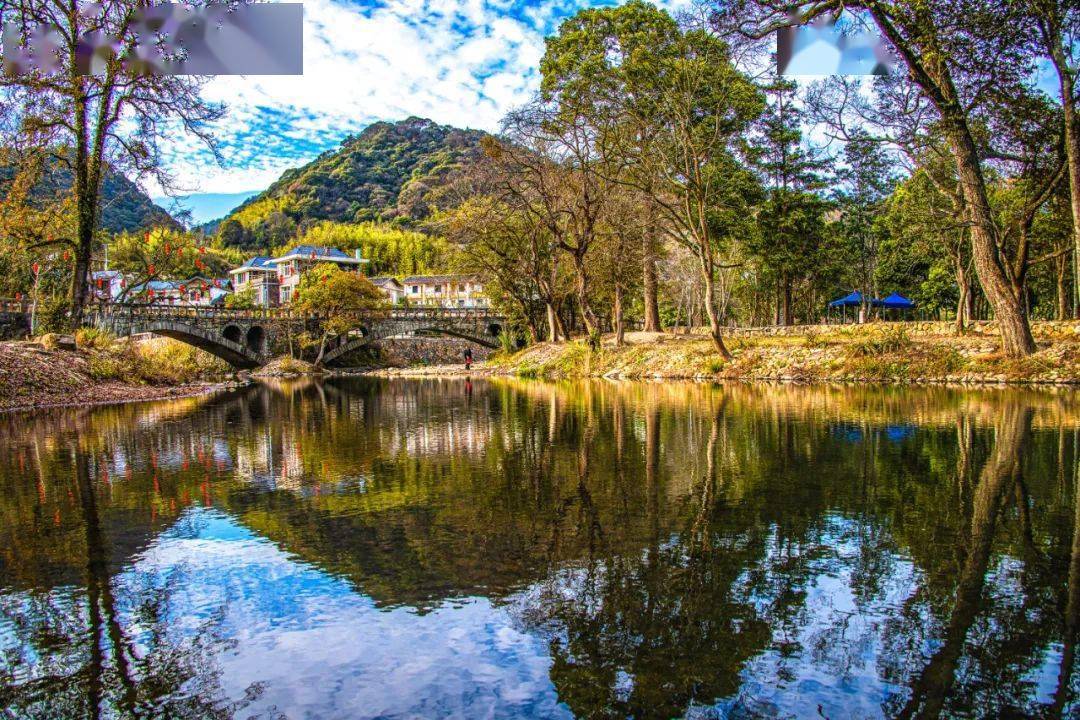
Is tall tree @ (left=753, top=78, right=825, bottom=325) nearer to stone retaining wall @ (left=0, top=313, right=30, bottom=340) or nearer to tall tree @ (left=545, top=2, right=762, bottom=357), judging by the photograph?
tall tree @ (left=545, top=2, right=762, bottom=357)

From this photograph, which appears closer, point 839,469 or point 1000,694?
point 1000,694

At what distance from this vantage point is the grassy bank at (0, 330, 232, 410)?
842 inches

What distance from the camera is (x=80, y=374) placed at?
23812mm

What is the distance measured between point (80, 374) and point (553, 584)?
2426 centimetres

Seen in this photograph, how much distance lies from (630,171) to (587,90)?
4.83 metres

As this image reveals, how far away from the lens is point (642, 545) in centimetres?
566

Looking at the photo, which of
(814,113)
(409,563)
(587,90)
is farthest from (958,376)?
(409,563)

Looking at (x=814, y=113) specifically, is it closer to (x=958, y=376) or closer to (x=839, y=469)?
(x=958, y=376)

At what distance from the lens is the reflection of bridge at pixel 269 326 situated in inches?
2264

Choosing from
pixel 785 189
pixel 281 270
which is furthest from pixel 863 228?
pixel 281 270

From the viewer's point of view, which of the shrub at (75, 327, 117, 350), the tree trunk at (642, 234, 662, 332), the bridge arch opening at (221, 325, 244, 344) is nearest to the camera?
the shrub at (75, 327, 117, 350)

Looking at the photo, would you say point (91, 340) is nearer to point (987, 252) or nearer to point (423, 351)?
point (987, 252)

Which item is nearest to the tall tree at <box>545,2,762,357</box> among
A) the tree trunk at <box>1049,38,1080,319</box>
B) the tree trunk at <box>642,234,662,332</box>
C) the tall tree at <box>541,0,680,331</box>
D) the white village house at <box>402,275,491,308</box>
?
the tall tree at <box>541,0,680,331</box>

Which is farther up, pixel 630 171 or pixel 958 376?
pixel 630 171
